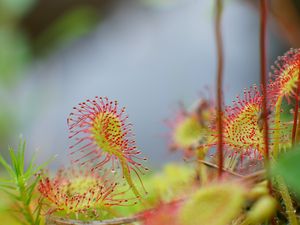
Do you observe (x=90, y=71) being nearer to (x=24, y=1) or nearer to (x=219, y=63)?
(x=24, y=1)

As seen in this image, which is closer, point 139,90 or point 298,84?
point 298,84

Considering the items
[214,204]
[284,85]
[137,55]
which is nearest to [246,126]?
[284,85]

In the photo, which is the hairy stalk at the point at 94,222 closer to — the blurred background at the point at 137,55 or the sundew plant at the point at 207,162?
the sundew plant at the point at 207,162

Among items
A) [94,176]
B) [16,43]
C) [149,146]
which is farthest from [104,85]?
[94,176]

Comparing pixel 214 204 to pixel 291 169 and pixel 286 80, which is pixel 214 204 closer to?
pixel 291 169

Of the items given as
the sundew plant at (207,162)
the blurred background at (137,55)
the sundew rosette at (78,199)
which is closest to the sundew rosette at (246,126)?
the sundew plant at (207,162)

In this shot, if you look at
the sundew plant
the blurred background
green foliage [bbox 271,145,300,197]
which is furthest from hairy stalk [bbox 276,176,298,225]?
the blurred background

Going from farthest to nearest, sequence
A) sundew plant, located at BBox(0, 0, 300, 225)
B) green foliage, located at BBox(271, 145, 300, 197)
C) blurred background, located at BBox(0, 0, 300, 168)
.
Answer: blurred background, located at BBox(0, 0, 300, 168), sundew plant, located at BBox(0, 0, 300, 225), green foliage, located at BBox(271, 145, 300, 197)

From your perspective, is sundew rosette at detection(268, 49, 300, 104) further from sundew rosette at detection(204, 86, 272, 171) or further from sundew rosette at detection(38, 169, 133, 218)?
sundew rosette at detection(38, 169, 133, 218)

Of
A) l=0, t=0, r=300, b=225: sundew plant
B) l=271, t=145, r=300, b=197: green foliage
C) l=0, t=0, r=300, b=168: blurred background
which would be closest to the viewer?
l=271, t=145, r=300, b=197: green foliage
